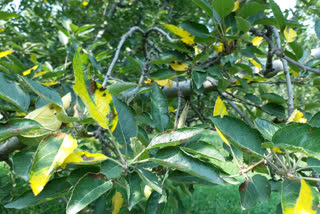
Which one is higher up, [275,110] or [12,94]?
[12,94]

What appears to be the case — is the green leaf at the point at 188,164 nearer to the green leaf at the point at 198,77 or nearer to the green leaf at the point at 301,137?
the green leaf at the point at 301,137

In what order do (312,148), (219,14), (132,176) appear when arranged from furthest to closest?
(219,14) < (132,176) < (312,148)

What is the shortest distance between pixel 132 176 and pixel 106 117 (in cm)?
15

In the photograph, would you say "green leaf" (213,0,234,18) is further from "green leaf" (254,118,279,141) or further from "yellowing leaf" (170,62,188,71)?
"green leaf" (254,118,279,141)

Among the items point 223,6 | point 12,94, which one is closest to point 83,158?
point 12,94

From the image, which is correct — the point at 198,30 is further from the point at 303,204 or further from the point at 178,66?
the point at 303,204

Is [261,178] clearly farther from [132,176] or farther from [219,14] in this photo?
[219,14]

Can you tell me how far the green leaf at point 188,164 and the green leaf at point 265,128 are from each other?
14 centimetres

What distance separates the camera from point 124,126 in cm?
62

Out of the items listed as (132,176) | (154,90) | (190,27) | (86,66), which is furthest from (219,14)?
(132,176)

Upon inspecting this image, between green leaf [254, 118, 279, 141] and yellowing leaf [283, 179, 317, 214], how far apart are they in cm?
12

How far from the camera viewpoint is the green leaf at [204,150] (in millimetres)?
475

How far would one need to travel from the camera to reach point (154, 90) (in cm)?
71

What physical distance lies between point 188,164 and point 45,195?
0.32m
